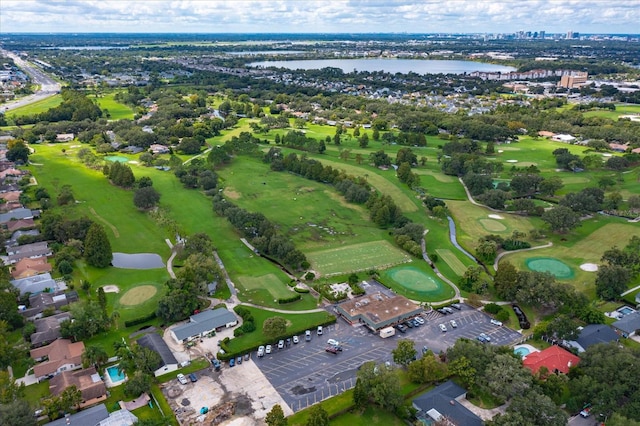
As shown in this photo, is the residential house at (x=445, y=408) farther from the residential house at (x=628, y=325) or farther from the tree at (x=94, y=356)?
the tree at (x=94, y=356)

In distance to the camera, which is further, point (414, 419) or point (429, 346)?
point (429, 346)

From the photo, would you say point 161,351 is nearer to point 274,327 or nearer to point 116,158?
point 274,327

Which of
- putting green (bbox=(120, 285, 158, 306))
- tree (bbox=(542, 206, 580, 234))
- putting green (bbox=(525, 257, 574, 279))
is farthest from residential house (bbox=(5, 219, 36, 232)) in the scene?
tree (bbox=(542, 206, 580, 234))

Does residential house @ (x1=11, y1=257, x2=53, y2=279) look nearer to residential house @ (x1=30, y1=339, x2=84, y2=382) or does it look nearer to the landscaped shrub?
residential house @ (x1=30, y1=339, x2=84, y2=382)

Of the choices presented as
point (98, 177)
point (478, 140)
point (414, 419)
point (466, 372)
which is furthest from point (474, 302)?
point (478, 140)

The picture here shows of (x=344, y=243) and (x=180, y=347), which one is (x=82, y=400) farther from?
(x=344, y=243)
